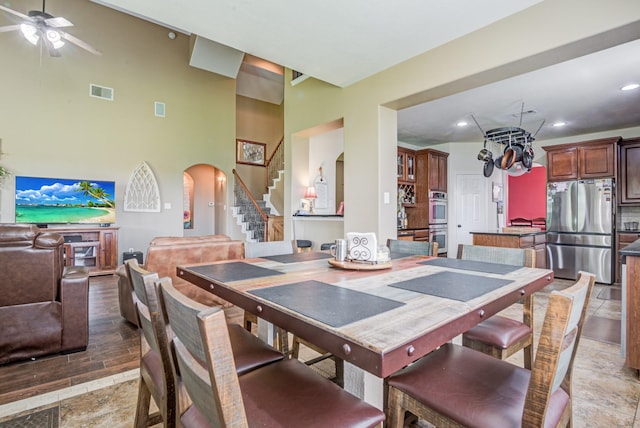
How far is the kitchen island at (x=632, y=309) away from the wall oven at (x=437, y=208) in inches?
178

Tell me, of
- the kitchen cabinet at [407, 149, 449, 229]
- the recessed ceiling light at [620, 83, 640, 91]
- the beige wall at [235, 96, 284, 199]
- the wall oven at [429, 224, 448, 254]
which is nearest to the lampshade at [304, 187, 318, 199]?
the kitchen cabinet at [407, 149, 449, 229]

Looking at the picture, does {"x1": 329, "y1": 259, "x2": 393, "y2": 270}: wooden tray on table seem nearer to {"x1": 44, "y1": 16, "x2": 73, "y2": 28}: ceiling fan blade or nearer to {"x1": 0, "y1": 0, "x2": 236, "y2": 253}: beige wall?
{"x1": 44, "y1": 16, "x2": 73, "y2": 28}: ceiling fan blade

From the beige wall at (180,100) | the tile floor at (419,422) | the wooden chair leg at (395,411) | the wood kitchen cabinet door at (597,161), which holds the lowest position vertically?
the tile floor at (419,422)

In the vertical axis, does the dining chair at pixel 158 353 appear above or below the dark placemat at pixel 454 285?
below

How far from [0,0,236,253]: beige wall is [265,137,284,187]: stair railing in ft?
4.90

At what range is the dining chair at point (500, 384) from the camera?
822mm

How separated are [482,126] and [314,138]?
3.21m

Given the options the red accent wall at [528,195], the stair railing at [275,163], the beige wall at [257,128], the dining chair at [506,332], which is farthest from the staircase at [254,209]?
the red accent wall at [528,195]

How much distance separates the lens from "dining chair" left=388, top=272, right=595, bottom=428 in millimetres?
822

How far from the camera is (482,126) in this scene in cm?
600

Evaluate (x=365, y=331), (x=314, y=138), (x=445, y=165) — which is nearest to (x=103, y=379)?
(x=365, y=331)

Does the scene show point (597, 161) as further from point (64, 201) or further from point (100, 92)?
point (64, 201)

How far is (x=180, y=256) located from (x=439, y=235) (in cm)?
560

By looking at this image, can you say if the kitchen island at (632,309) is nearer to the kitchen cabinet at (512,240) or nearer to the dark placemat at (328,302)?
the dark placemat at (328,302)
